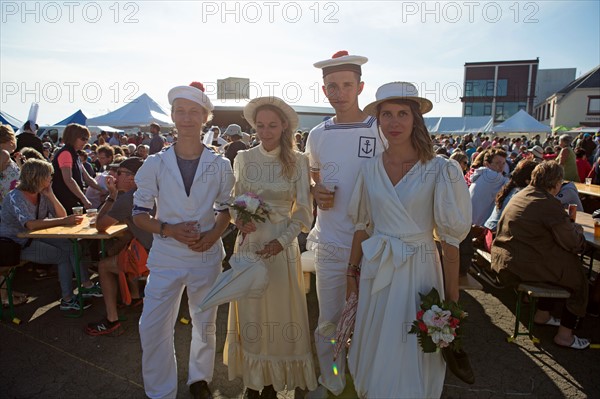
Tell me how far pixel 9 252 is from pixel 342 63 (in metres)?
4.45

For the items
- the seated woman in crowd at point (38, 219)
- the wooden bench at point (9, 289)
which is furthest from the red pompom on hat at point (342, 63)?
the wooden bench at point (9, 289)

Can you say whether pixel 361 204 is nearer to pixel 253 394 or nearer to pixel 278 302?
pixel 278 302

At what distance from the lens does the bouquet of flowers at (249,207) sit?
9.12ft

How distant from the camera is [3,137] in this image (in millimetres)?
5945

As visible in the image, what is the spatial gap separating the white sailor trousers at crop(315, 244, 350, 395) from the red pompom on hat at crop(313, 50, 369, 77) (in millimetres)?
1392

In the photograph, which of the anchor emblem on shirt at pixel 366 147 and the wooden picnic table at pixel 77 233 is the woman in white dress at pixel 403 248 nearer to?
the anchor emblem on shirt at pixel 366 147

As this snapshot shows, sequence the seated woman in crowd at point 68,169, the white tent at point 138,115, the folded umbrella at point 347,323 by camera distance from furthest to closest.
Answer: the white tent at point 138,115 → the seated woman in crowd at point 68,169 → the folded umbrella at point 347,323

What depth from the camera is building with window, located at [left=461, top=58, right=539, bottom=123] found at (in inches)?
1825

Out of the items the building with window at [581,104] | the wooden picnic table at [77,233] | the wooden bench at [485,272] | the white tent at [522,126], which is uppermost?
the building with window at [581,104]

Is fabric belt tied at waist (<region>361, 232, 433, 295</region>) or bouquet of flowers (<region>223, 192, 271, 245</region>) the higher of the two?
bouquet of flowers (<region>223, 192, 271, 245</region>)

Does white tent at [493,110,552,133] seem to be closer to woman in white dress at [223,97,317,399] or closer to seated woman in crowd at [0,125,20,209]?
woman in white dress at [223,97,317,399]

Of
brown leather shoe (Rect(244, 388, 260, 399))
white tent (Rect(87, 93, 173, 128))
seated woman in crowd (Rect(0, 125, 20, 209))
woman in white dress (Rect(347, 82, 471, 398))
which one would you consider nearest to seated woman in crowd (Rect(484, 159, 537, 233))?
woman in white dress (Rect(347, 82, 471, 398))

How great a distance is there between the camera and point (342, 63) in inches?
119

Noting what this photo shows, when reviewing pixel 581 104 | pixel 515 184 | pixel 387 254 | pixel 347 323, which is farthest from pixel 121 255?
pixel 581 104
